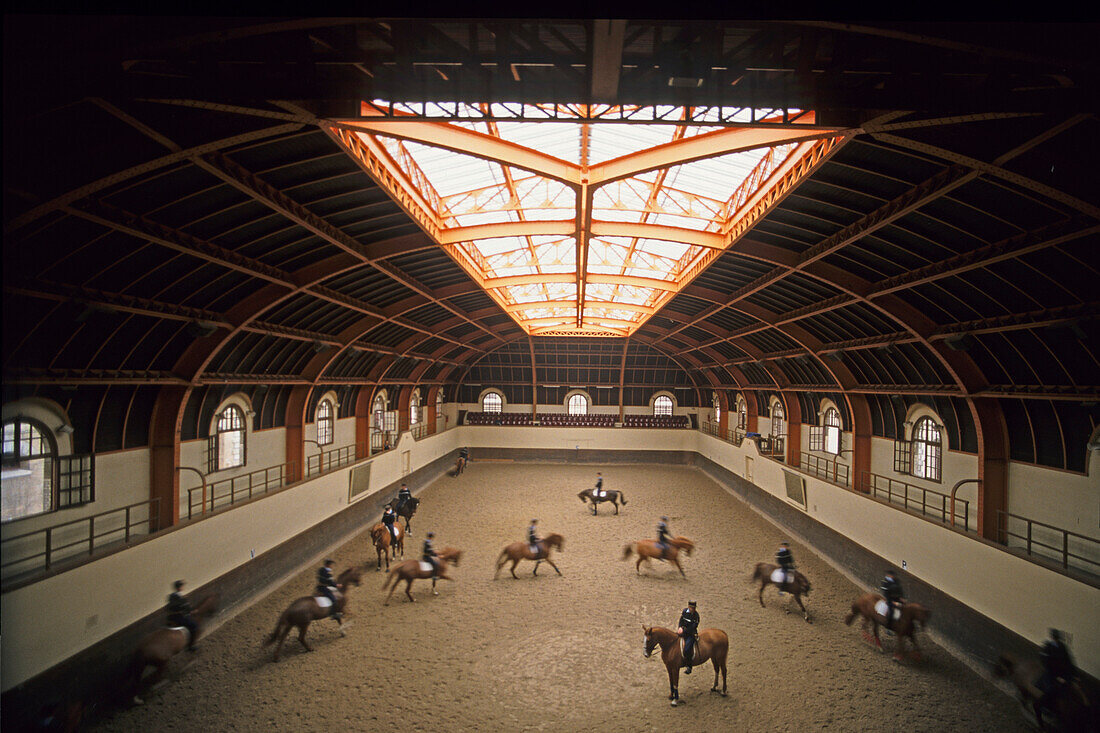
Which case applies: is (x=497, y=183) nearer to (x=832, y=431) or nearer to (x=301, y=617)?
(x=301, y=617)

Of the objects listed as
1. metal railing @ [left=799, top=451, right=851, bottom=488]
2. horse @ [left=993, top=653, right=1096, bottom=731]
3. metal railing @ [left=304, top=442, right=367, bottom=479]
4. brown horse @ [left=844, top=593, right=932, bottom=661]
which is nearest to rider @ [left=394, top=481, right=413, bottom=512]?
metal railing @ [left=304, top=442, right=367, bottom=479]

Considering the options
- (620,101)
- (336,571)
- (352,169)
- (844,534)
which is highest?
(352,169)

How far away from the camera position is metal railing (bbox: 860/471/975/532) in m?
12.4

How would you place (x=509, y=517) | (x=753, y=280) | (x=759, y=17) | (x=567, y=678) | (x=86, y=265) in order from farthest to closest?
(x=509, y=517) < (x=753, y=280) < (x=567, y=678) < (x=86, y=265) < (x=759, y=17)

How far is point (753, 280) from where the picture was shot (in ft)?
46.7

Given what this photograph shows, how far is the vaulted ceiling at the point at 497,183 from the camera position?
401 cm

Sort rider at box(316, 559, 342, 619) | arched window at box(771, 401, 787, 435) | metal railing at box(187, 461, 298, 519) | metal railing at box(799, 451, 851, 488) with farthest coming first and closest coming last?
arched window at box(771, 401, 787, 435) < metal railing at box(799, 451, 851, 488) < metal railing at box(187, 461, 298, 519) < rider at box(316, 559, 342, 619)

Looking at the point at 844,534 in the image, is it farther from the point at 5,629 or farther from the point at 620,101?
the point at 5,629

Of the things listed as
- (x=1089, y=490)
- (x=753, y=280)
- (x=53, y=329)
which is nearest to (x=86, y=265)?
(x=53, y=329)

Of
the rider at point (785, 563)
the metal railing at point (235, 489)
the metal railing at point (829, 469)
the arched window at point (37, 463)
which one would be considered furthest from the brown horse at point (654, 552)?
the arched window at point (37, 463)

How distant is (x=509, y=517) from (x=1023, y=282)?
16595 mm

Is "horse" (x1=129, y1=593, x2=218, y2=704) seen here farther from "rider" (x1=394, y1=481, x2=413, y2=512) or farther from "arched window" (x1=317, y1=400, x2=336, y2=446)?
"arched window" (x1=317, y1=400, x2=336, y2=446)

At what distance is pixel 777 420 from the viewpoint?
25312 millimetres

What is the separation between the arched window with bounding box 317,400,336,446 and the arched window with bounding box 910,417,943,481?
19.4m
